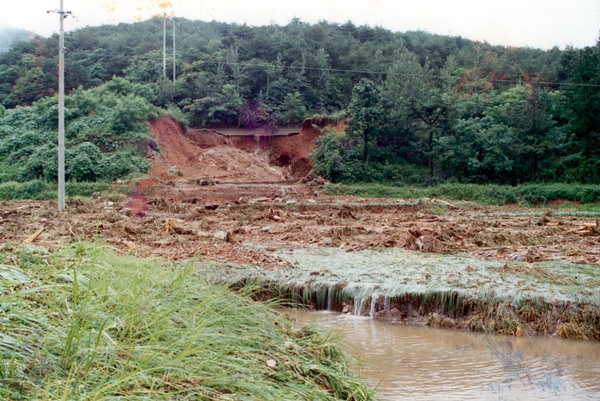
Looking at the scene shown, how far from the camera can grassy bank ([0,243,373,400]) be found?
12.9 feet

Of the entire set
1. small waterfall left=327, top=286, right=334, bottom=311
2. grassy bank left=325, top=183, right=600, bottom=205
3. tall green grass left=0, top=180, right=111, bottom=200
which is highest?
small waterfall left=327, top=286, right=334, bottom=311

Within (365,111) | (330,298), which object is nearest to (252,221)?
(330,298)

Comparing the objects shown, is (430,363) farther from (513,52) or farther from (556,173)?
(513,52)

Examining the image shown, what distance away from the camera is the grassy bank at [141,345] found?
394 cm

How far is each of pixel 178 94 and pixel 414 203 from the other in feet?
87.2

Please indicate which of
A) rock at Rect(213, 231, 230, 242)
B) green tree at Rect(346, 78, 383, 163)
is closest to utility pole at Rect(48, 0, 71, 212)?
rock at Rect(213, 231, 230, 242)

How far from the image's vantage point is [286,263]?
1345 cm

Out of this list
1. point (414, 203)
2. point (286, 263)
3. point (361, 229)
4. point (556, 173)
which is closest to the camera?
point (286, 263)

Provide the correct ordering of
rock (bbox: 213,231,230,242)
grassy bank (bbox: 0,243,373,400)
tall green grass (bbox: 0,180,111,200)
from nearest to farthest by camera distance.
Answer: grassy bank (bbox: 0,243,373,400) < rock (bbox: 213,231,230,242) < tall green grass (bbox: 0,180,111,200)

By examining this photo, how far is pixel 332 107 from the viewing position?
5222cm

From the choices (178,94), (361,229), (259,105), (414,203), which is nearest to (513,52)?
(259,105)

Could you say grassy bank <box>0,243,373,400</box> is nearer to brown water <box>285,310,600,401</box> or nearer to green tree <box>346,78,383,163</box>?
brown water <box>285,310,600,401</box>

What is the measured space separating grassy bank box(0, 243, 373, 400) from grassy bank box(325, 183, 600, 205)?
29.3 metres

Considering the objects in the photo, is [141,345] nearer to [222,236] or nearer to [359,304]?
[359,304]
